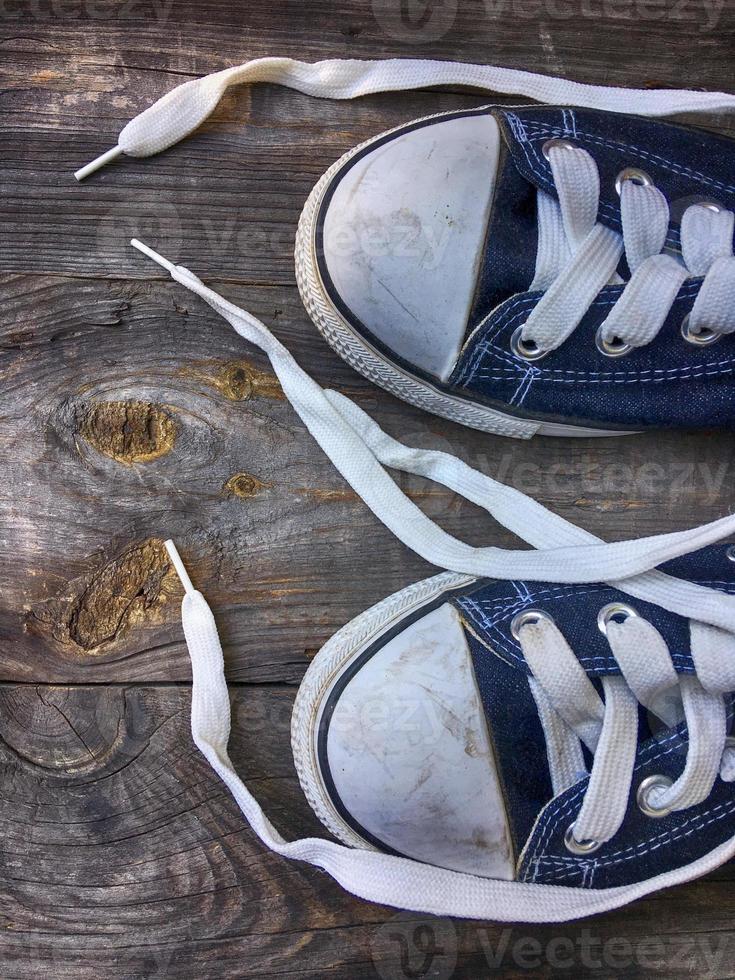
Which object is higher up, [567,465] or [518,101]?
[518,101]

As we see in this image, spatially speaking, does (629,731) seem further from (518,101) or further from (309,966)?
(518,101)

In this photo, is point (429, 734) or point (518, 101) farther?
point (518, 101)

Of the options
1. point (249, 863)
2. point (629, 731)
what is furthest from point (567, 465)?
point (249, 863)

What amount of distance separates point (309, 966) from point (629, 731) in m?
0.41

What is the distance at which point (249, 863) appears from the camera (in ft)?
2.57

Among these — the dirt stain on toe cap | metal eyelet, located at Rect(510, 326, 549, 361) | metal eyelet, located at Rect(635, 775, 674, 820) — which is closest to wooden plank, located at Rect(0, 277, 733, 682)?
the dirt stain on toe cap

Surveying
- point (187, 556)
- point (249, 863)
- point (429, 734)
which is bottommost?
point (249, 863)

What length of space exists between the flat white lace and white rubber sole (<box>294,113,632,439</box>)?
19 cm

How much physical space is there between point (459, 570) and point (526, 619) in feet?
0.25

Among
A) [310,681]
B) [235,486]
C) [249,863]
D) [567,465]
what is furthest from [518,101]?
[249,863]

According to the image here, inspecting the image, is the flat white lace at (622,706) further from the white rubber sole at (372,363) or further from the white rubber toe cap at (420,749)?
the white rubber sole at (372,363)

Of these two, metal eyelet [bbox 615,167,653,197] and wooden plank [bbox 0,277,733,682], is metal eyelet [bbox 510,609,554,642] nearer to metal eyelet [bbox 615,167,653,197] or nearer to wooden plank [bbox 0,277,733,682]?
wooden plank [bbox 0,277,733,682]

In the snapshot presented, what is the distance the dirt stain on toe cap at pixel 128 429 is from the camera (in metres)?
0.76

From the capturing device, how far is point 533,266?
704 millimetres
